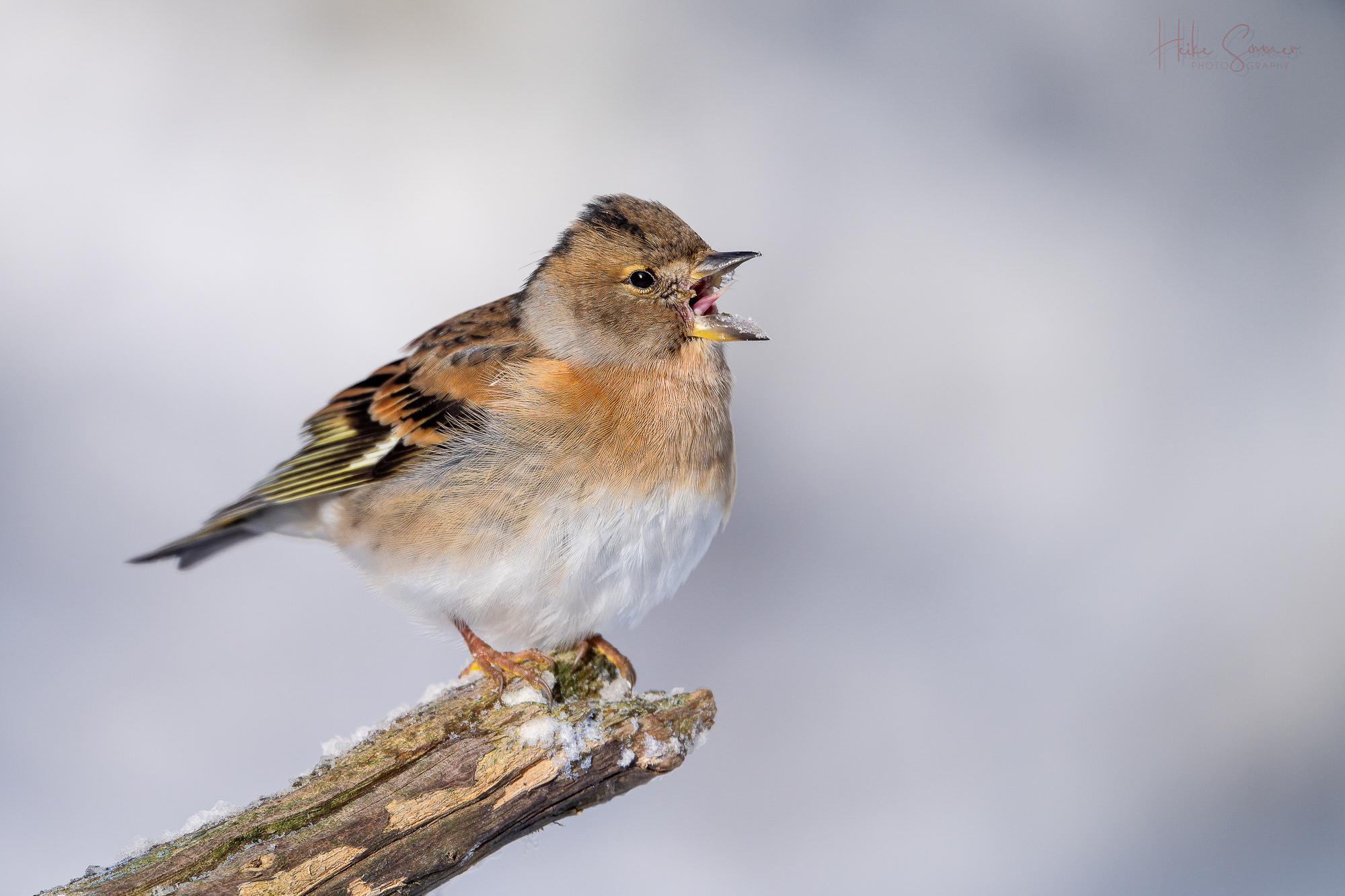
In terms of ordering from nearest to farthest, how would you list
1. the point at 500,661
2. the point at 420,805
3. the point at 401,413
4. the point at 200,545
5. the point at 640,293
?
1. the point at 420,805
2. the point at 500,661
3. the point at 640,293
4. the point at 401,413
5. the point at 200,545

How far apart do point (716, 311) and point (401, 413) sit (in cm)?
101

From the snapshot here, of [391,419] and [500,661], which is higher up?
[391,419]

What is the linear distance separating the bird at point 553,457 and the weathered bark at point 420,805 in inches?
16.7

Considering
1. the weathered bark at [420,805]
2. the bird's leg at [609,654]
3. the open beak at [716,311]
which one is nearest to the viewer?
the weathered bark at [420,805]

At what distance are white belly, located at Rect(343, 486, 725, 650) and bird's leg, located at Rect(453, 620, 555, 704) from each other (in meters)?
0.04

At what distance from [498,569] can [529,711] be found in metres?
0.41

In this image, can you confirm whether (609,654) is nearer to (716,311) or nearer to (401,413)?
(401,413)

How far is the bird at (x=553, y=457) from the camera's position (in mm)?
2676

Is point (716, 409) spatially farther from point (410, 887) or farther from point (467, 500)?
point (410, 887)

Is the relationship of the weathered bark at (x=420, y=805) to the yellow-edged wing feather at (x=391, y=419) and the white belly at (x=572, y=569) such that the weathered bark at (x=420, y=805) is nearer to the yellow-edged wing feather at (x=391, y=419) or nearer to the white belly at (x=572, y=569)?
the white belly at (x=572, y=569)

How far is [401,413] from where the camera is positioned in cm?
307

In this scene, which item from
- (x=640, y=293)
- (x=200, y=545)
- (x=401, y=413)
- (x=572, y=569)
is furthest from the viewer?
(x=200, y=545)

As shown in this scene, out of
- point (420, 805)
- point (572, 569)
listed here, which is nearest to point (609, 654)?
point (572, 569)

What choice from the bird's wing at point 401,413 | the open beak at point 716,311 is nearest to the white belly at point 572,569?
the bird's wing at point 401,413
